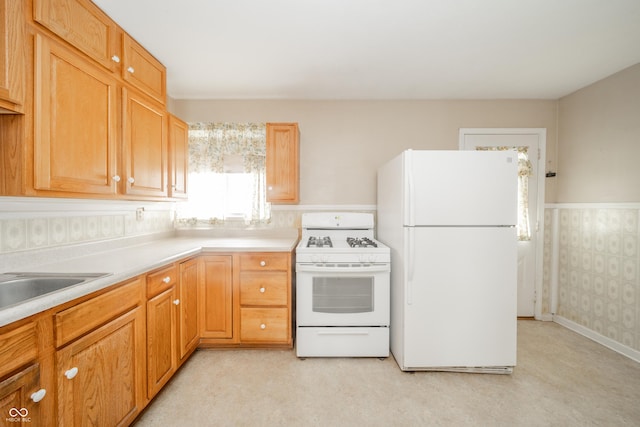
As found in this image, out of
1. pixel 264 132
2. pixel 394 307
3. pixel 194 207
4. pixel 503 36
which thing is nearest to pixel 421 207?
pixel 394 307

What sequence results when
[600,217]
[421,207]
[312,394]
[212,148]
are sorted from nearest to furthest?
[312,394] → [421,207] → [600,217] → [212,148]

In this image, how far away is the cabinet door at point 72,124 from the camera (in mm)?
1255

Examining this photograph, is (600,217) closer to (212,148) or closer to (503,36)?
(503,36)

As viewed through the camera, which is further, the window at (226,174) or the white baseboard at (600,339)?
the window at (226,174)

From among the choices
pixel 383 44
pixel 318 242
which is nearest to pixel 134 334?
pixel 318 242

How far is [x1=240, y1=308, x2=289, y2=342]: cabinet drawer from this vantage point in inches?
94.1

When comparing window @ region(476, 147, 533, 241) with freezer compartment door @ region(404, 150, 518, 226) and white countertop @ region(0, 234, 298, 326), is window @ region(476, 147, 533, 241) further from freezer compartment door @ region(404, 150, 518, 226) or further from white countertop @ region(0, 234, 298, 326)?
white countertop @ region(0, 234, 298, 326)

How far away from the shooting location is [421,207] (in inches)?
82.1

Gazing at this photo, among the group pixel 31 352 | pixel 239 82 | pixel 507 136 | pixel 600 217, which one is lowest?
pixel 31 352

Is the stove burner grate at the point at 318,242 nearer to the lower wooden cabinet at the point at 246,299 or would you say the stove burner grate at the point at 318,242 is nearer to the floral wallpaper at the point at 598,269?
the lower wooden cabinet at the point at 246,299

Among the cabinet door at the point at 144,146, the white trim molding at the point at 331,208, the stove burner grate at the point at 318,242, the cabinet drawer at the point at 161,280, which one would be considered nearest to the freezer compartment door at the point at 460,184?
the stove burner grate at the point at 318,242

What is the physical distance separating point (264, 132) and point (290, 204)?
855mm

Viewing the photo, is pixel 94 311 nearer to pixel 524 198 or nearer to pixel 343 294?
pixel 343 294

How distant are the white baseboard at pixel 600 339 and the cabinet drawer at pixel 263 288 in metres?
3.02
